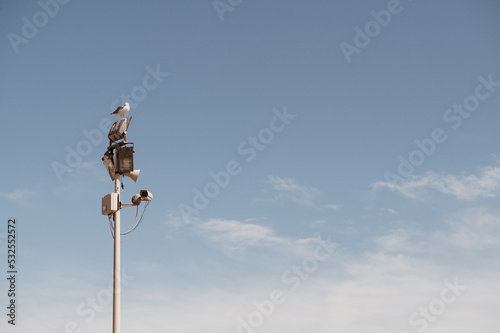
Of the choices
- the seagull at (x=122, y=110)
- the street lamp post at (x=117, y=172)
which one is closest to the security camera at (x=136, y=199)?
the street lamp post at (x=117, y=172)

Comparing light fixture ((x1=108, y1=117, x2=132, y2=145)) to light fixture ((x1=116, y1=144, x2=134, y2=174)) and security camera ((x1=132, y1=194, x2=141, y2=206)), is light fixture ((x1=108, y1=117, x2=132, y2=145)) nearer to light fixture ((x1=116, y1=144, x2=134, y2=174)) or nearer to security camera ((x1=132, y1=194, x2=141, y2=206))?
light fixture ((x1=116, y1=144, x2=134, y2=174))

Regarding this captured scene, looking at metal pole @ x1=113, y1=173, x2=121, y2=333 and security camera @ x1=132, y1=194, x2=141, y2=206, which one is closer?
metal pole @ x1=113, y1=173, x2=121, y2=333

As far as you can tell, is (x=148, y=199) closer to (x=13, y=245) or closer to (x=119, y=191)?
(x=119, y=191)

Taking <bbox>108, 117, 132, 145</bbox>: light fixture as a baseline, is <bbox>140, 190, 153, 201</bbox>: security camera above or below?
below

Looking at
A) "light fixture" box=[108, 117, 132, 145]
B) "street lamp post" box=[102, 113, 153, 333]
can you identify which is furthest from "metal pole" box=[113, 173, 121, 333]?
"light fixture" box=[108, 117, 132, 145]

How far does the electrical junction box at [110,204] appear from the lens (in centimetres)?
1284

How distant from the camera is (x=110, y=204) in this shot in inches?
506

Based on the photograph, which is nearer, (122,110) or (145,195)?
(145,195)

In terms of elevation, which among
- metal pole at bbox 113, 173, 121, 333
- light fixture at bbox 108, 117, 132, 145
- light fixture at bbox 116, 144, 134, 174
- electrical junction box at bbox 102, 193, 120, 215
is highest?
light fixture at bbox 108, 117, 132, 145

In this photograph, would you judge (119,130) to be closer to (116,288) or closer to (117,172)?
(117,172)

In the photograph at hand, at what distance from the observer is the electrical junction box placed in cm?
1284

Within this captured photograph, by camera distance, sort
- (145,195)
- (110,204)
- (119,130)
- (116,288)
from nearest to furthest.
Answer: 1. (116,288)
2. (110,204)
3. (145,195)
4. (119,130)

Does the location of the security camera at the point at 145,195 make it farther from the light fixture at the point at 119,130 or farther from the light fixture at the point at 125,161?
the light fixture at the point at 119,130

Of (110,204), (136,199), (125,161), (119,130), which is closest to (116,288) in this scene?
(110,204)
